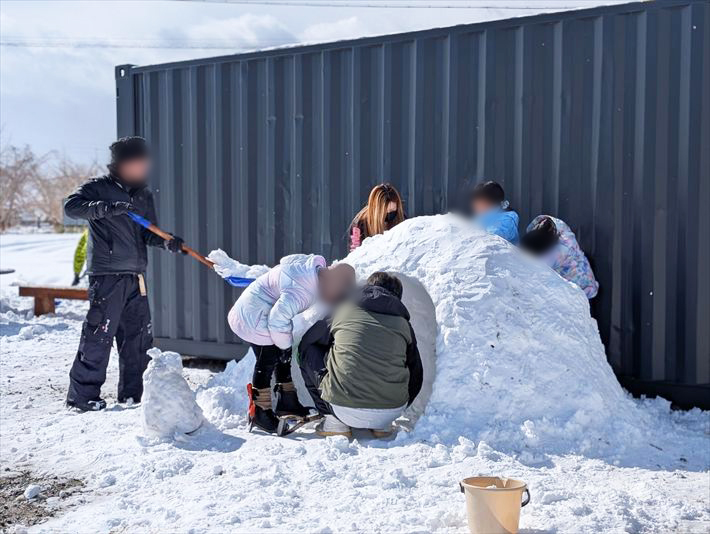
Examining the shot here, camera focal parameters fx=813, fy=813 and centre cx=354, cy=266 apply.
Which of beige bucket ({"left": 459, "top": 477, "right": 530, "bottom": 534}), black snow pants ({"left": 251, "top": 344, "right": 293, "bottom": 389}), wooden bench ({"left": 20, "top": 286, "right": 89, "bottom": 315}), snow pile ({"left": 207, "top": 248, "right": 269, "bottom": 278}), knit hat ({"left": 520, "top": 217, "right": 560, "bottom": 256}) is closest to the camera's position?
beige bucket ({"left": 459, "top": 477, "right": 530, "bottom": 534})

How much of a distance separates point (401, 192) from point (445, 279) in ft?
6.19

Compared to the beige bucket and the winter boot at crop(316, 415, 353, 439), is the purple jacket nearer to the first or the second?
the winter boot at crop(316, 415, 353, 439)

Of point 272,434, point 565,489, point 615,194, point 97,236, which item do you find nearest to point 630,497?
point 565,489

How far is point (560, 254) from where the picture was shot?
5637 millimetres

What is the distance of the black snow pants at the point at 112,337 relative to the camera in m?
5.74

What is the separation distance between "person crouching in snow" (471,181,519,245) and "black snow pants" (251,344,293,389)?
168cm

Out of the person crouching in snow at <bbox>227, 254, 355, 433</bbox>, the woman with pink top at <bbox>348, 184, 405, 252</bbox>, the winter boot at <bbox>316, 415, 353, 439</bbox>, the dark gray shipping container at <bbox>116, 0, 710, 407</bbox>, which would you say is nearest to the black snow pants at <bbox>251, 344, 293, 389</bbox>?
the person crouching in snow at <bbox>227, 254, 355, 433</bbox>

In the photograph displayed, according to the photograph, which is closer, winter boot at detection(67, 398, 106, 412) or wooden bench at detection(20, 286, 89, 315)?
winter boot at detection(67, 398, 106, 412)

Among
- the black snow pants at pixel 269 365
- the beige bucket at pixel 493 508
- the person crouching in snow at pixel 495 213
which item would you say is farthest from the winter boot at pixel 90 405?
the beige bucket at pixel 493 508

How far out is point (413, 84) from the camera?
6.48 m

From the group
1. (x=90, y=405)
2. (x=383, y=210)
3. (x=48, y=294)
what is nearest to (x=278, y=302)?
(x=383, y=210)

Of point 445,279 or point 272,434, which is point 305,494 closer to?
point 272,434

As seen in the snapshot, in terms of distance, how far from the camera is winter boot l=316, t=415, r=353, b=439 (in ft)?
15.0

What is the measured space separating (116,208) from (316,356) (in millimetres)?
1989
